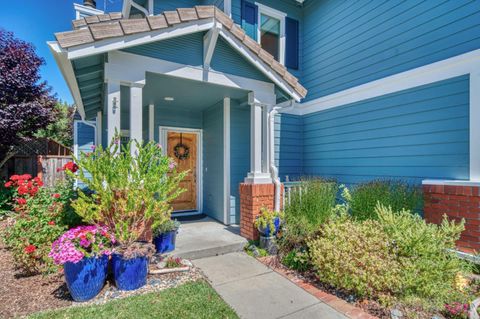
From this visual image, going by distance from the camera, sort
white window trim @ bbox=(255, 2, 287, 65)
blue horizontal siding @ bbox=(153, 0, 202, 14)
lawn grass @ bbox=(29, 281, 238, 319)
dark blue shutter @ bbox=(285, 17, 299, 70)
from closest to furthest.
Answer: lawn grass @ bbox=(29, 281, 238, 319), blue horizontal siding @ bbox=(153, 0, 202, 14), white window trim @ bbox=(255, 2, 287, 65), dark blue shutter @ bbox=(285, 17, 299, 70)

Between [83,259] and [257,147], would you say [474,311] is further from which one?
[83,259]

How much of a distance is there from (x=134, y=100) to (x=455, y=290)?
4945mm

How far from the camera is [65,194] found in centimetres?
449

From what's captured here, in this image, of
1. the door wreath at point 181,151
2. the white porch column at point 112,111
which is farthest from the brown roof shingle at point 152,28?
the door wreath at point 181,151

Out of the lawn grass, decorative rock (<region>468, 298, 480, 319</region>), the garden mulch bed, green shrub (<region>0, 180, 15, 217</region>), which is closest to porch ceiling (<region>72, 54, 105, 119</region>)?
the garden mulch bed

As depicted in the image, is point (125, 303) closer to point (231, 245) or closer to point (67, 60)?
point (231, 245)

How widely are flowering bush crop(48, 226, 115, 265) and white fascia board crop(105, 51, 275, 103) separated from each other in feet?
6.90

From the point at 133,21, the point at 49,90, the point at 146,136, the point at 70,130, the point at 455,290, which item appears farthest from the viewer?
the point at 70,130

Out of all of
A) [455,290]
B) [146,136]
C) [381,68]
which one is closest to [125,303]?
[455,290]

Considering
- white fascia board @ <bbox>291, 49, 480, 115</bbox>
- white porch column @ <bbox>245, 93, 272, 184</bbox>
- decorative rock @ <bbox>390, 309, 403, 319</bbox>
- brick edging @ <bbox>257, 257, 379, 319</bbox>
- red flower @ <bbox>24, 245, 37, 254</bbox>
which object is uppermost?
white fascia board @ <bbox>291, 49, 480, 115</bbox>

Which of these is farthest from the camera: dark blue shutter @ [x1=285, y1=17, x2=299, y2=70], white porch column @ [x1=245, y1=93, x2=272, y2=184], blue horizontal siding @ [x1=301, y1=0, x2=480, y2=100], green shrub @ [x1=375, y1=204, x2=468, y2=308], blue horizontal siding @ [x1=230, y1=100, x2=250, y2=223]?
dark blue shutter @ [x1=285, y1=17, x2=299, y2=70]

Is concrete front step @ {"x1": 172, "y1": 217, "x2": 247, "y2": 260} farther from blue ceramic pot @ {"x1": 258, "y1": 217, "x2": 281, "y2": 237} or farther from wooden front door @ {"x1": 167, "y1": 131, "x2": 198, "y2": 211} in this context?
wooden front door @ {"x1": 167, "y1": 131, "x2": 198, "y2": 211}

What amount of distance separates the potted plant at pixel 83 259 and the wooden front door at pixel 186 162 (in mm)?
3839

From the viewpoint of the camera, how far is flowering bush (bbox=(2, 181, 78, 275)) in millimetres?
3342
